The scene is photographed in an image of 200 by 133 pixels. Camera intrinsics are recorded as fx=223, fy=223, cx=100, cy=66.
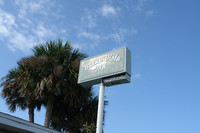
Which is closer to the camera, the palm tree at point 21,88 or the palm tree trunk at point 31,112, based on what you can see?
the palm tree at point 21,88

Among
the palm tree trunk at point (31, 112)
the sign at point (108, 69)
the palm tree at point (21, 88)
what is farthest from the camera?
the palm tree trunk at point (31, 112)

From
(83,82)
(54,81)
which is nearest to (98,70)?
(83,82)

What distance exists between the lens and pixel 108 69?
32.8ft

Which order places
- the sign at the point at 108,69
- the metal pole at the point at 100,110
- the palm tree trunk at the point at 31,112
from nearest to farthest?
the metal pole at the point at 100,110, the sign at the point at 108,69, the palm tree trunk at the point at 31,112

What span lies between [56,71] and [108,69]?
4255 mm

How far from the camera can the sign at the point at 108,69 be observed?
9586 mm

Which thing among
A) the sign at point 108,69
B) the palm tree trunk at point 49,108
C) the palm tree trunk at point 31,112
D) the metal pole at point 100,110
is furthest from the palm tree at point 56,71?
the metal pole at point 100,110

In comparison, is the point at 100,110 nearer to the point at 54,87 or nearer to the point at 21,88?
the point at 54,87

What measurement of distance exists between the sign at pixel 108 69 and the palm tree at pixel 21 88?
3746 millimetres

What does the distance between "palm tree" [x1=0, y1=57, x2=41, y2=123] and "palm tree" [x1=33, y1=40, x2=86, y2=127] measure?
2.06 ft

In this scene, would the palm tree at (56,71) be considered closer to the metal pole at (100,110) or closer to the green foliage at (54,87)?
the green foliage at (54,87)

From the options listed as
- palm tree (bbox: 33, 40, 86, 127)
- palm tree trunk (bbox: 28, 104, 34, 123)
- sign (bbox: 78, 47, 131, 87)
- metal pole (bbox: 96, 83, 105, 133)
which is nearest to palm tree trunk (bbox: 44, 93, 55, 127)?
palm tree (bbox: 33, 40, 86, 127)

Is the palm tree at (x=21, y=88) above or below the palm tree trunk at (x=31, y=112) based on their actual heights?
above

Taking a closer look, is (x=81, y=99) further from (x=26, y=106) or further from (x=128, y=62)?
(x=128, y=62)
